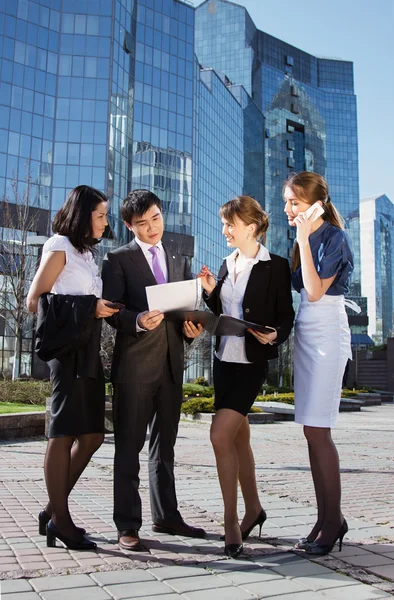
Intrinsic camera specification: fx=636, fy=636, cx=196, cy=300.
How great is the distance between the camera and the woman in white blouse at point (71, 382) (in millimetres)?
3893

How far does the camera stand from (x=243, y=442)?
4215 mm

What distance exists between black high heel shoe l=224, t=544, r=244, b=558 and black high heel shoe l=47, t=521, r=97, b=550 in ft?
2.59

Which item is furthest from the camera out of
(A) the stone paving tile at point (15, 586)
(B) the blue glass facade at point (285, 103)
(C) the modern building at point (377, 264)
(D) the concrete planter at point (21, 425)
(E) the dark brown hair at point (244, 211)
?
(C) the modern building at point (377, 264)

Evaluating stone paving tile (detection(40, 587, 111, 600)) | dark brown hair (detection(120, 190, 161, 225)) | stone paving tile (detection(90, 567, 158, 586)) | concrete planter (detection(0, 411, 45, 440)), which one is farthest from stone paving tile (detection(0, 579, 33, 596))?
concrete planter (detection(0, 411, 45, 440))

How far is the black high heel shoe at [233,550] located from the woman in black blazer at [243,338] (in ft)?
0.52

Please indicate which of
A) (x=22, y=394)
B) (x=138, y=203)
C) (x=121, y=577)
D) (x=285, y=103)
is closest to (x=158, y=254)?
(x=138, y=203)

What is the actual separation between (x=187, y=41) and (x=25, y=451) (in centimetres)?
5861

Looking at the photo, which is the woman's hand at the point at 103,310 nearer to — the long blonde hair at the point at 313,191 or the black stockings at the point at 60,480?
the black stockings at the point at 60,480

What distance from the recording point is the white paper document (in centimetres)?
377

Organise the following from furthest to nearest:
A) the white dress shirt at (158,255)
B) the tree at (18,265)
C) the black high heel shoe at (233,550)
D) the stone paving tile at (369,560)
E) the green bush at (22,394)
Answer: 1. the tree at (18,265)
2. the green bush at (22,394)
3. the white dress shirt at (158,255)
4. the black high heel shoe at (233,550)
5. the stone paving tile at (369,560)

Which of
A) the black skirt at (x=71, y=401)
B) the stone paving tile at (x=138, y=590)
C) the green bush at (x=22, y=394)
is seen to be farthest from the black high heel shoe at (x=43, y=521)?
the green bush at (x=22, y=394)

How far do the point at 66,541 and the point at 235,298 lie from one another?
5.99 feet

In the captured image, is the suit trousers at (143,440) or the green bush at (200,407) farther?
the green bush at (200,407)

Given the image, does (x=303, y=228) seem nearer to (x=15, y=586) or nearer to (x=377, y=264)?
(x=15, y=586)
